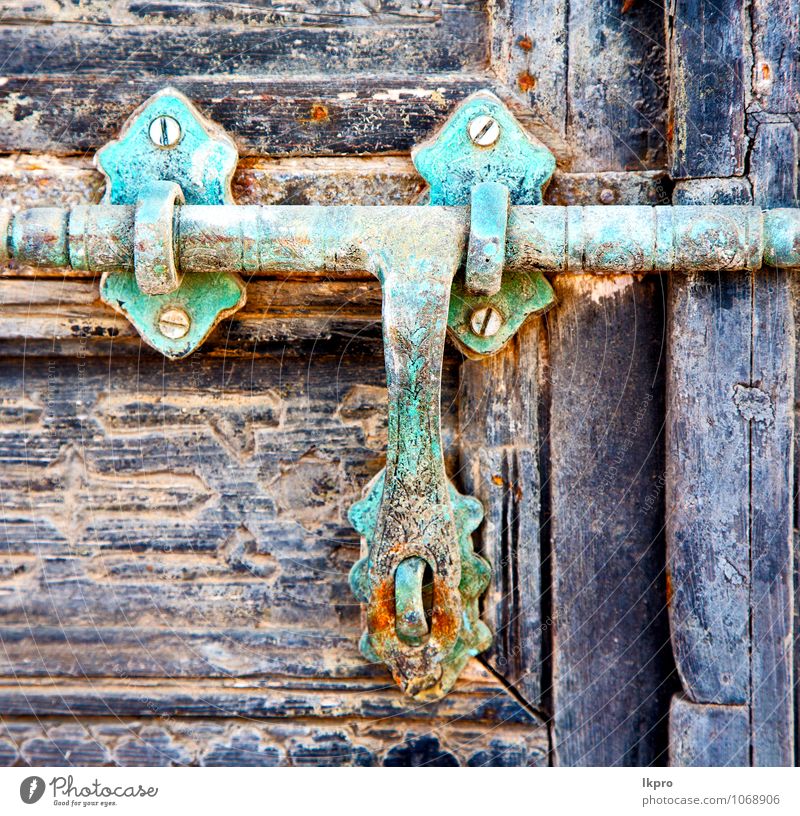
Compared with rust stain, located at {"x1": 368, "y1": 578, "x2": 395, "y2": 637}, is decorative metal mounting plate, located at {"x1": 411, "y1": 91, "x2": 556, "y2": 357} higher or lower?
higher

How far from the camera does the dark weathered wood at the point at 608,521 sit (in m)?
0.87

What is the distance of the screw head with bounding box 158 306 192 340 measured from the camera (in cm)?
85

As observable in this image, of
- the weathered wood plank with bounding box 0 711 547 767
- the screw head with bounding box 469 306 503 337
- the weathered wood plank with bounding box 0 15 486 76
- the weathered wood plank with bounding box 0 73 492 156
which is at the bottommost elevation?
the weathered wood plank with bounding box 0 711 547 767

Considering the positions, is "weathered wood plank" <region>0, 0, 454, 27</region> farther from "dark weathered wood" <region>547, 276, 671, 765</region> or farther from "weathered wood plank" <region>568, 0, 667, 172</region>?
"dark weathered wood" <region>547, 276, 671, 765</region>

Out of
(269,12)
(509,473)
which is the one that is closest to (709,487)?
(509,473)

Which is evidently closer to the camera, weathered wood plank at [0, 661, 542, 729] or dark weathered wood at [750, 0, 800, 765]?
dark weathered wood at [750, 0, 800, 765]

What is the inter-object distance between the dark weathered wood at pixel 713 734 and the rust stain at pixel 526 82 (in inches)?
25.6

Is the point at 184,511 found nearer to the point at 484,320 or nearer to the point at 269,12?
the point at 484,320

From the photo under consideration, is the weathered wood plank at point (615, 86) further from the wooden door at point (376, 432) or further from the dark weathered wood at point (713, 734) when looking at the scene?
the dark weathered wood at point (713, 734)

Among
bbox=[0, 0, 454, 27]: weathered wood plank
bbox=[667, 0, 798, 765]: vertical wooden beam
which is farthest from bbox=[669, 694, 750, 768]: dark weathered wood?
bbox=[0, 0, 454, 27]: weathered wood plank

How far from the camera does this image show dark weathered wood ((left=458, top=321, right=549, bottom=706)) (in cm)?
88

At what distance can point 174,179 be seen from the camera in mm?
839

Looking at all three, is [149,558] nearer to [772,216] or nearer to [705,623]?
[705,623]

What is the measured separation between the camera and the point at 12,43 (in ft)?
2.84
